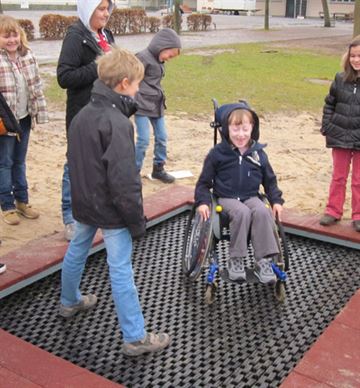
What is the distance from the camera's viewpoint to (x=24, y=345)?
2709 mm

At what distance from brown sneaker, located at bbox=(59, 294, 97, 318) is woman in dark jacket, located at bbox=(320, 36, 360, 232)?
6.44 feet

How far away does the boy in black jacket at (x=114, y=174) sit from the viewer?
8.18 ft

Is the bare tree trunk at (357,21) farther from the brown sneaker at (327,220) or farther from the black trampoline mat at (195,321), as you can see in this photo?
the black trampoline mat at (195,321)

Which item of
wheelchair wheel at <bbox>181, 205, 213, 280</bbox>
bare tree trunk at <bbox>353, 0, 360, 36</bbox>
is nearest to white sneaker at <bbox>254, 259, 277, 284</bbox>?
wheelchair wheel at <bbox>181, 205, 213, 280</bbox>

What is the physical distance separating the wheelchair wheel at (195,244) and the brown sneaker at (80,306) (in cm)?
63

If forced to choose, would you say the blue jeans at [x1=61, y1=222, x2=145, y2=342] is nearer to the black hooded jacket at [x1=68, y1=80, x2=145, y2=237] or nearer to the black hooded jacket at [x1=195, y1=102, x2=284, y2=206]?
the black hooded jacket at [x1=68, y1=80, x2=145, y2=237]

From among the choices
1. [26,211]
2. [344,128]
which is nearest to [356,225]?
[344,128]

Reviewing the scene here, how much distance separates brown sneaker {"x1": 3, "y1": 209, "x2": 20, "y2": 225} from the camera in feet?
14.3

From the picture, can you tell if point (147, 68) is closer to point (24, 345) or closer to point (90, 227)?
point (90, 227)

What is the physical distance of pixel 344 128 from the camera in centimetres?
412

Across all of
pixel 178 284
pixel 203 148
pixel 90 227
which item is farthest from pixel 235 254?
pixel 203 148

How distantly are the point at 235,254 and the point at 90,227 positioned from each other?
0.90m

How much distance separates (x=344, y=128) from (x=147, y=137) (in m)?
1.85

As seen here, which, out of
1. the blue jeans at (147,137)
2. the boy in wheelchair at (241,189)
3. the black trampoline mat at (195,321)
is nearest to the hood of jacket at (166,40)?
the blue jeans at (147,137)
